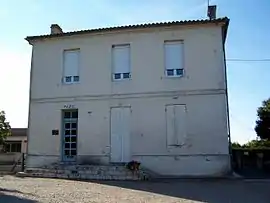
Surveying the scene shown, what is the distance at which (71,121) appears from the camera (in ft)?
59.1

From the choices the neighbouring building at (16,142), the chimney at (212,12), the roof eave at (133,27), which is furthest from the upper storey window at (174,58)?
the neighbouring building at (16,142)

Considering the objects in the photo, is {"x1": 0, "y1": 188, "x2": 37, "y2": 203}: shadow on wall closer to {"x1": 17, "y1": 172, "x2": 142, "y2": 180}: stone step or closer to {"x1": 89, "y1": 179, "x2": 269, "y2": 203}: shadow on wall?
{"x1": 89, "y1": 179, "x2": 269, "y2": 203}: shadow on wall

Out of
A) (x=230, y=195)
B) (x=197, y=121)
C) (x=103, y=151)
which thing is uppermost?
(x=197, y=121)

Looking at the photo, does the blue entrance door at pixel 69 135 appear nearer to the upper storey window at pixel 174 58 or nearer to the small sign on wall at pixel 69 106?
the small sign on wall at pixel 69 106

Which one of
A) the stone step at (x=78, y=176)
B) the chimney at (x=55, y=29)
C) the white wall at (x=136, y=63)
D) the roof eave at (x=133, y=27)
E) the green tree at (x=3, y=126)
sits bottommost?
the stone step at (x=78, y=176)

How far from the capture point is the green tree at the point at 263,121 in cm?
3325

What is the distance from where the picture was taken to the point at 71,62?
727 inches

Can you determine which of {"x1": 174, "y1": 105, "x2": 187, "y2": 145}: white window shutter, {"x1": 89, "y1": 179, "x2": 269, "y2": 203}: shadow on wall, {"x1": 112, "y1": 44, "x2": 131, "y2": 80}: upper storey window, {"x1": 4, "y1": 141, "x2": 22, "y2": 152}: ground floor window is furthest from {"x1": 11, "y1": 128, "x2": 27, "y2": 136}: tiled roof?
{"x1": 89, "y1": 179, "x2": 269, "y2": 203}: shadow on wall

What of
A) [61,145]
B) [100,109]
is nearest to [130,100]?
[100,109]

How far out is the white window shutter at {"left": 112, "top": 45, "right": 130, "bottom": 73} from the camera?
17641 millimetres

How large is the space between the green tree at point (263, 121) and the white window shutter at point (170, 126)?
1915 centimetres

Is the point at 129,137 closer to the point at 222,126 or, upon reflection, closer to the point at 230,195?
the point at 222,126

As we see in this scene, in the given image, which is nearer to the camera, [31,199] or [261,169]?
[31,199]

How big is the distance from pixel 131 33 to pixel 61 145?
619 cm
